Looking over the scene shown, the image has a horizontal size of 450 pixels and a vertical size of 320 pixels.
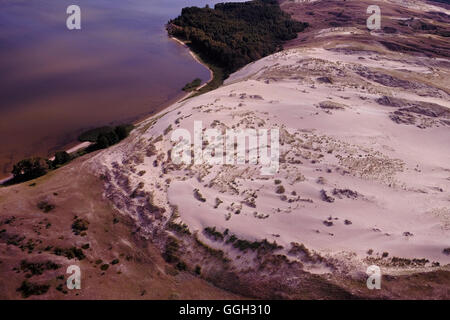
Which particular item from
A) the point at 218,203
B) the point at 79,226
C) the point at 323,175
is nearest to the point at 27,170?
the point at 79,226

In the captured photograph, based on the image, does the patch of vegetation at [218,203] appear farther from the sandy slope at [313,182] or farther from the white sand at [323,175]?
the white sand at [323,175]

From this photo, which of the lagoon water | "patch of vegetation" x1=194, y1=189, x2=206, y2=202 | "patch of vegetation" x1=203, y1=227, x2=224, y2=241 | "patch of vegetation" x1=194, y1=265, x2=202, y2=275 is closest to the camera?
"patch of vegetation" x1=194, y1=265, x2=202, y2=275

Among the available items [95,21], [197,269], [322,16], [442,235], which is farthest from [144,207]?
[322,16]

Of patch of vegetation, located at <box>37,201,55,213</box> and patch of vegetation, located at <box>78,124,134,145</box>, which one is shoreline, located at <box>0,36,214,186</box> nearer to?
patch of vegetation, located at <box>78,124,134,145</box>

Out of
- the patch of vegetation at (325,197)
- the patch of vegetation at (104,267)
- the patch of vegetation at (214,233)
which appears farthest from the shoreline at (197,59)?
the patch of vegetation at (104,267)

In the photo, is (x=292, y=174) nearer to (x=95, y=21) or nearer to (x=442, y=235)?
(x=442, y=235)

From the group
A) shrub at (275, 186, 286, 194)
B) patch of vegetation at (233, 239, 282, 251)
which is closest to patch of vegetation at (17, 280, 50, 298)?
patch of vegetation at (233, 239, 282, 251)
